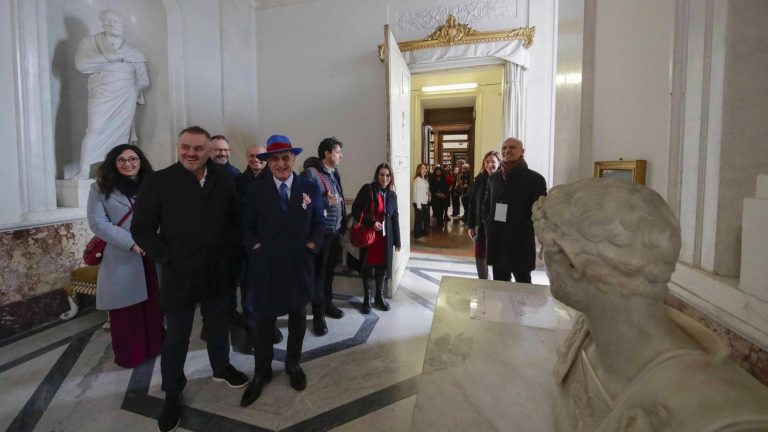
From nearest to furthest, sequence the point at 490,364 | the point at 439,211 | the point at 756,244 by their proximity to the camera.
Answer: the point at 756,244 < the point at 490,364 < the point at 439,211

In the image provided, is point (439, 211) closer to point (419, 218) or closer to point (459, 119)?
point (419, 218)

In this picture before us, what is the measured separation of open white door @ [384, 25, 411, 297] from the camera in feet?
11.3

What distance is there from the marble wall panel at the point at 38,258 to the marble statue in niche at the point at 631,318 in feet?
13.1

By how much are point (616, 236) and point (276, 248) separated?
1.74 meters

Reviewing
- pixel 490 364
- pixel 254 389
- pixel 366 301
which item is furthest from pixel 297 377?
pixel 490 364

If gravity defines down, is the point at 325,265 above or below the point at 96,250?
below

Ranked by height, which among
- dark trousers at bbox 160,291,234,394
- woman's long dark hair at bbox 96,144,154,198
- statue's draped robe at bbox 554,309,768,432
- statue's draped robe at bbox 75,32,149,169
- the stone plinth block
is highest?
statue's draped robe at bbox 75,32,149,169

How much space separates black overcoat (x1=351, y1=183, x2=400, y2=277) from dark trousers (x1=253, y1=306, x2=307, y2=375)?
1.28 m

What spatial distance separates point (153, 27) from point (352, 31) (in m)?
2.43

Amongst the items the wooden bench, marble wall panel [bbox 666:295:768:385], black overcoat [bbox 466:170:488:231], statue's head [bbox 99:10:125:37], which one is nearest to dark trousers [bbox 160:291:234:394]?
the wooden bench

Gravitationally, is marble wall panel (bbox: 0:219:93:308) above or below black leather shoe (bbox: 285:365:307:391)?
above

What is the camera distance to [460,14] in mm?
4430

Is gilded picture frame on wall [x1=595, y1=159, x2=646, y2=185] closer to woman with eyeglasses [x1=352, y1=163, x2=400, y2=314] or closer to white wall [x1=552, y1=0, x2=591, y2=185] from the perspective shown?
white wall [x1=552, y1=0, x2=591, y2=185]

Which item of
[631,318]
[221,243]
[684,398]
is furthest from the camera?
[221,243]
